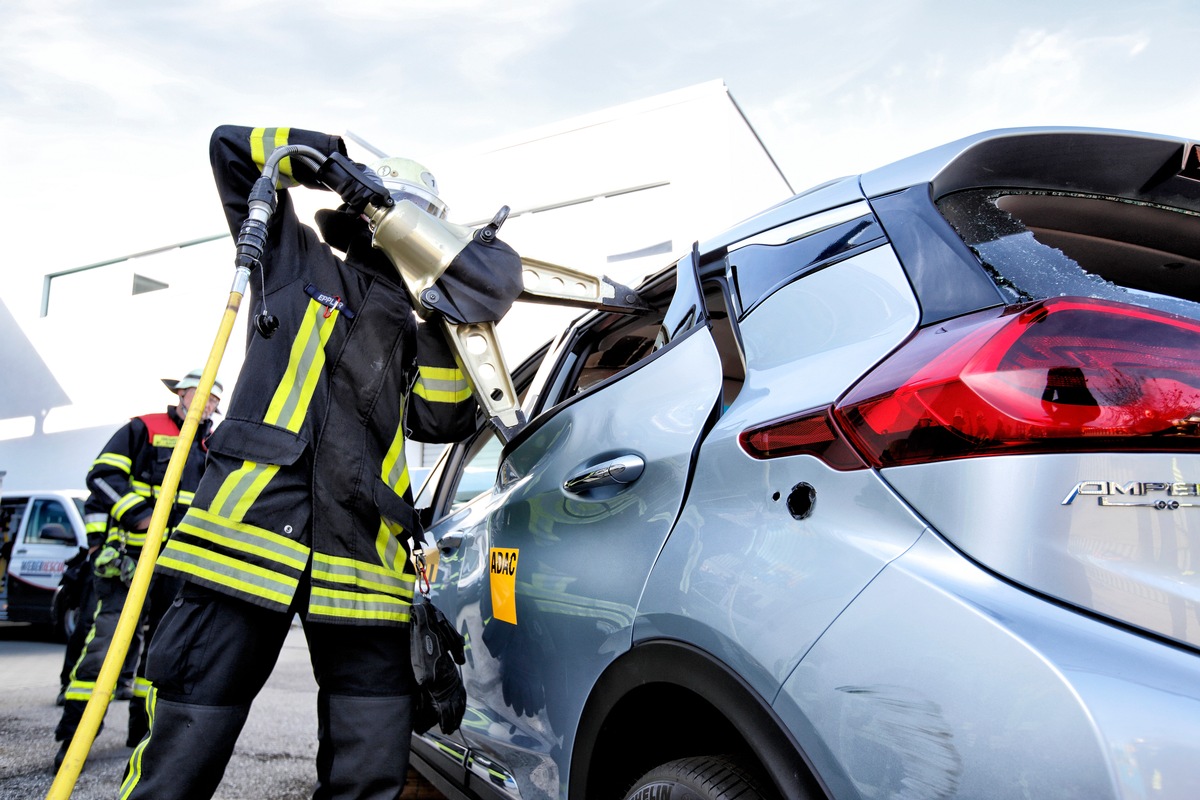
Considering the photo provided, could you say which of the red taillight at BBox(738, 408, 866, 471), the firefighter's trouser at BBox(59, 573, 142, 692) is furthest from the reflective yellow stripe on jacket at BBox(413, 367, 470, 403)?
the firefighter's trouser at BBox(59, 573, 142, 692)

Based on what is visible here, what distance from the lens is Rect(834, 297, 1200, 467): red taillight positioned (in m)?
1.01

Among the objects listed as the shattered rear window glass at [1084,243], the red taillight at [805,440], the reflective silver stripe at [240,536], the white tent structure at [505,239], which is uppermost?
the white tent structure at [505,239]

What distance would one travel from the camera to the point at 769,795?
1.25 meters

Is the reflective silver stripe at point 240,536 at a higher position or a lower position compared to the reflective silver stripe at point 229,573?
higher

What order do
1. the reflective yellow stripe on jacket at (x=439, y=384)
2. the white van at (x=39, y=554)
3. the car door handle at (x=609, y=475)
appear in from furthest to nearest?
the white van at (x=39, y=554)
the reflective yellow stripe on jacket at (x=439, y=384)
the car door handle at (x=609, y=475)

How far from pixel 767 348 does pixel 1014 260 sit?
1.32 feet

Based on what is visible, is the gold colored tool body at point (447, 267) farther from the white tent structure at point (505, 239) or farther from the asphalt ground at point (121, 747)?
the white tent structure at point (505, 239)

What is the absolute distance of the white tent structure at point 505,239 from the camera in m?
12.9

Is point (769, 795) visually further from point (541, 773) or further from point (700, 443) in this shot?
point (541, 773)

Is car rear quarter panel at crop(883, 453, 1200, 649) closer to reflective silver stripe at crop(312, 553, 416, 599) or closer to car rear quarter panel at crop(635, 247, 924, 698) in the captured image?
car rear quarter panel at crop(635, 247, 924, 698)

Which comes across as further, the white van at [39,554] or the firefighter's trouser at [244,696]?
the white van at [39,554]

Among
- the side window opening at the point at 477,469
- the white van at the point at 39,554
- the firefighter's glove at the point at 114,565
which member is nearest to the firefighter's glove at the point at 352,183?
the side window opening at the point at 477,469

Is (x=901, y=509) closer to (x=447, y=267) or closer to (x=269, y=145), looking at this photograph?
(x=447, y=267)

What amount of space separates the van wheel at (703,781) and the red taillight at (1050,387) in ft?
1.71
